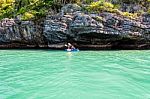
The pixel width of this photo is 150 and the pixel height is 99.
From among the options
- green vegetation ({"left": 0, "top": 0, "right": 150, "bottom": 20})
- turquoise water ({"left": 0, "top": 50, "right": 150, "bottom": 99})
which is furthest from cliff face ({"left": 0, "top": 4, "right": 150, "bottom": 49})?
turquoise water ({"left": 0, "top": 50, "right": 150, "bottom": 99})

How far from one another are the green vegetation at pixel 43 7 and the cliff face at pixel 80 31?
0.70 m

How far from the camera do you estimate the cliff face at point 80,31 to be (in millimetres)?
28844

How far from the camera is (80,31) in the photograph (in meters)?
29.3

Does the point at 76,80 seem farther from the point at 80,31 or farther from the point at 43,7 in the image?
the point at 43,7

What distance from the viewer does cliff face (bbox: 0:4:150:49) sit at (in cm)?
2884

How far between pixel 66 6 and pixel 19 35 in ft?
20.1

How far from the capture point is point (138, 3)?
3031cm

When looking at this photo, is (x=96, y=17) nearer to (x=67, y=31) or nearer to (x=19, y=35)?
(x=67, y=31)

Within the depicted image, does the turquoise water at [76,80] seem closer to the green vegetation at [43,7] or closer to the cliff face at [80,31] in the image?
the cliff face at [80,31]

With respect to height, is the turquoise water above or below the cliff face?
below

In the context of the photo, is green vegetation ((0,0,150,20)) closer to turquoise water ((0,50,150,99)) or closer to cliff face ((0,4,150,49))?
cliff face ((0,4,150,49))

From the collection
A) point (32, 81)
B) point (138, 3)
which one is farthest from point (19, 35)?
point (32, 81)

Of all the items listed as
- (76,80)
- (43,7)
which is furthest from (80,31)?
(76,80)

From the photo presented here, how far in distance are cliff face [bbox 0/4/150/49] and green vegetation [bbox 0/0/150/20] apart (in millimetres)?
702
